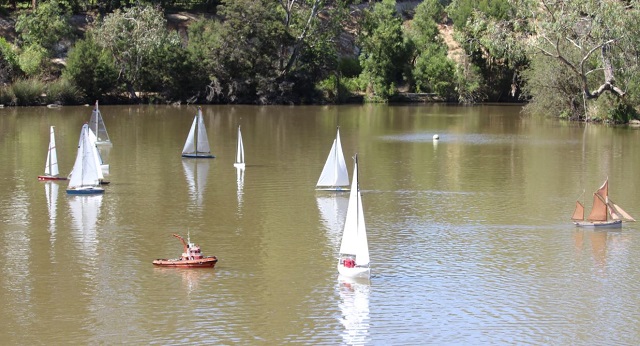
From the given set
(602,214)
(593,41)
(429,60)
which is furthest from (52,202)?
(429,60)

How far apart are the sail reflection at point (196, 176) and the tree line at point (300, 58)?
28.4 meters

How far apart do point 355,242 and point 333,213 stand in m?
9.82

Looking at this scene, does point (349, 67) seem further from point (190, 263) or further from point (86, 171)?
point (190, 263)

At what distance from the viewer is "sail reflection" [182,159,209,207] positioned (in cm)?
3916

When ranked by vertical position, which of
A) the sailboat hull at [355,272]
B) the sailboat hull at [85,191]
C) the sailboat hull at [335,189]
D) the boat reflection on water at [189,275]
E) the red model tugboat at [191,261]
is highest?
the sailboat hull at [85,191]

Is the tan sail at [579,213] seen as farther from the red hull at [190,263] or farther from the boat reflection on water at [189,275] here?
the boat reflection on water at [189,275]

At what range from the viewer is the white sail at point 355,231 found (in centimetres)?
2556

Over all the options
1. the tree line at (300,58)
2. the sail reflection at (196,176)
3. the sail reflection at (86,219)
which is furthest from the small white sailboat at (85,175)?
the tree line at (300,58)

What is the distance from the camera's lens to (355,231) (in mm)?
25703

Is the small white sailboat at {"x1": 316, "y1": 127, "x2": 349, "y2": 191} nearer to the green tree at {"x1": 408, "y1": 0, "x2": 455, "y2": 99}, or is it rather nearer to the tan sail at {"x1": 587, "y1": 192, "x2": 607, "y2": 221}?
the tan sail at {"x1": 587, "y1": 192, "x2": 607, "y2": 221}

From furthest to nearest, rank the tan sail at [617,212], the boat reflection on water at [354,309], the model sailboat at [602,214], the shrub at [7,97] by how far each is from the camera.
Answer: the shrub at [7,97] < the tan sail at [617,212] < the model sailboat at [602,214] < the boat reflection on water at [354,309]

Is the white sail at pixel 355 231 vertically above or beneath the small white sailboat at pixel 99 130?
beneath

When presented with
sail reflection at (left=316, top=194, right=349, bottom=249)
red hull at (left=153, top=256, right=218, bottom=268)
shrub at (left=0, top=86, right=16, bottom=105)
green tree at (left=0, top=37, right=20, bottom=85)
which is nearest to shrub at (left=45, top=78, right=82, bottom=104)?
shrub at (left=0, top=86, right=16, bottom=105)

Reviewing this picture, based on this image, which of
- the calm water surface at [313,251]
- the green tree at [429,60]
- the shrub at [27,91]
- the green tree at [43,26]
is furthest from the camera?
Answer: the green tree at [429,60]
